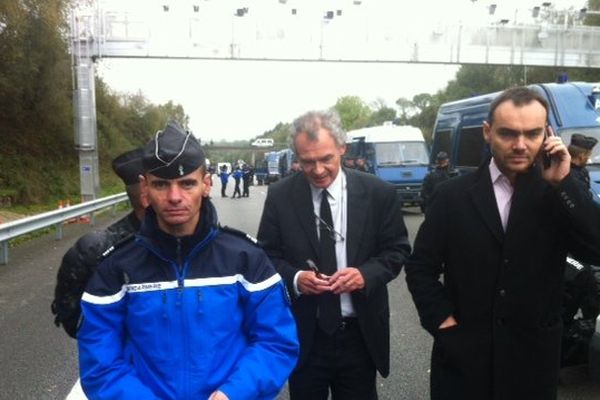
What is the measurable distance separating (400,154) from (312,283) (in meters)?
16.9

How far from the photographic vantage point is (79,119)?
20453 mm

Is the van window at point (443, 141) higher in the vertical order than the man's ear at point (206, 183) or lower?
lower

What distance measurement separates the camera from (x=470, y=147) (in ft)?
36.4

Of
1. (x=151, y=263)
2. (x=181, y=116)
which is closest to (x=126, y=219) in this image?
(x=151, y=263)

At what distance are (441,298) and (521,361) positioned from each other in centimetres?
40

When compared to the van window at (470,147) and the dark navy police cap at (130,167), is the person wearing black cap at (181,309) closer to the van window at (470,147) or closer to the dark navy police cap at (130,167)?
the dark navy police cap at (130,167)

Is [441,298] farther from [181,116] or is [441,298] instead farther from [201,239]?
[181,116]

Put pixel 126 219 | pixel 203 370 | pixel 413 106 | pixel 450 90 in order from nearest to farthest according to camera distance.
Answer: pixel 203 370
pixel 126 219
pixel 450 90
pixel 413 106

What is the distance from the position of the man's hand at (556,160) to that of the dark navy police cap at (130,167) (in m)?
2.09

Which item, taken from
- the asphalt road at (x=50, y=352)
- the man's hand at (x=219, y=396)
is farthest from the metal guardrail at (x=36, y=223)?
the man's hand at (x=219, y=396)

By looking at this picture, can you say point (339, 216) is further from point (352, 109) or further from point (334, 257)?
point (352, 109)

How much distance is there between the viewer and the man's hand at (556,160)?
2234 millimetres

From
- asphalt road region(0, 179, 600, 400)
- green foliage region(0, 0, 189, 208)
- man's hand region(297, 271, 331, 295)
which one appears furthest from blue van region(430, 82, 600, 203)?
green foliage region(0, 0, 189, 208)

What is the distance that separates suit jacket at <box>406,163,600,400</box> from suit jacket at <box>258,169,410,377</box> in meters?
0.41
